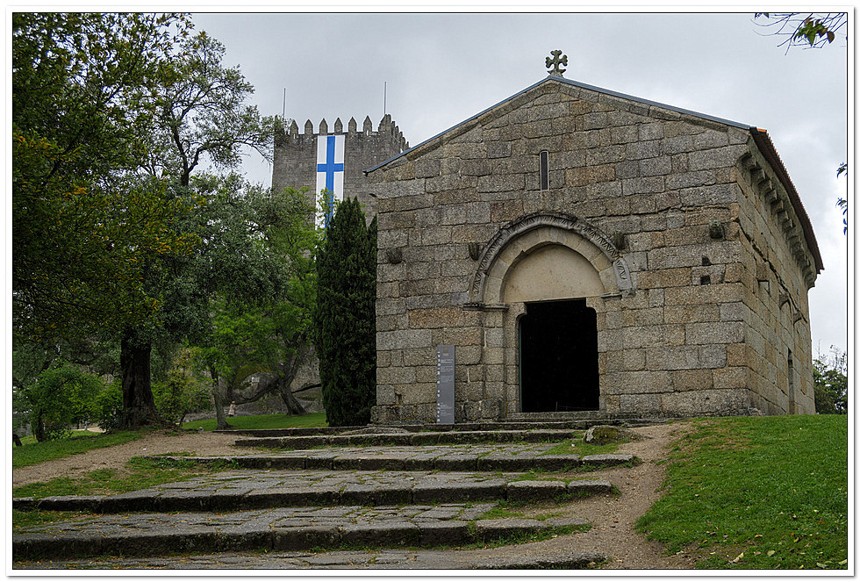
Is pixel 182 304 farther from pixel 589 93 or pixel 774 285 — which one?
pixel 774 285

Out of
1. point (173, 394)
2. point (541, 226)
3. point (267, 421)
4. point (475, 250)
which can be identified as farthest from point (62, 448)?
point (267, 421)

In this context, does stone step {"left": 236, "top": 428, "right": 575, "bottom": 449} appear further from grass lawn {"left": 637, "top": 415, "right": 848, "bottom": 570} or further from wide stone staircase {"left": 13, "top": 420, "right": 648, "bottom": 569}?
grass lawn {"left": 637, "top": 415, "right": 848, "bottom": 570}

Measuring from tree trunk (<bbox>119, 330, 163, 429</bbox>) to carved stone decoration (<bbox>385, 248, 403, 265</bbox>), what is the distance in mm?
5512

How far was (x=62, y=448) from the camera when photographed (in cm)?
1636

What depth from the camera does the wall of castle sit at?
600 inches

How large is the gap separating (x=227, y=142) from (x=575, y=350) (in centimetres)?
937

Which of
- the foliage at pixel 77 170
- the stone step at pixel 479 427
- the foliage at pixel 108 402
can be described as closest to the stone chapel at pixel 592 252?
the stone step at pixel 479 427

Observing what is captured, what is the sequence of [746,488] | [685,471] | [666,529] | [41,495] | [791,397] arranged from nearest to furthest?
1. [666,529]
2. [746,488]
3. [685,471]
4. [41,495]
5. [791,397]

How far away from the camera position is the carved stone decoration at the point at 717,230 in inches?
600

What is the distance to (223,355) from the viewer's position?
30.3 metres

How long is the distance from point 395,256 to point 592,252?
3593 millimetres

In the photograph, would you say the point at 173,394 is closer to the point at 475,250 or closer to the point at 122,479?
the point at 475,250

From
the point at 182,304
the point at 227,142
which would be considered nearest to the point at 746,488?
the point at 182,304

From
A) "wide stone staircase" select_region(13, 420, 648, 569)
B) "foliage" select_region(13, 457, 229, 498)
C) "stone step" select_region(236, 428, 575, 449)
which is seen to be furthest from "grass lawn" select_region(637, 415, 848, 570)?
"foliage" select_region(13, 457, 229, 498)
